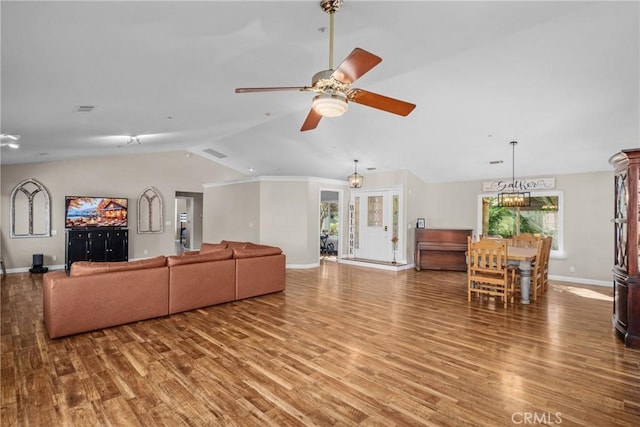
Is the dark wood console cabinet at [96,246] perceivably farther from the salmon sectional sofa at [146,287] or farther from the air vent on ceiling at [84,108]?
the air vent on ceiling at [84,108]

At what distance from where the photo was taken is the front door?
28.8ft

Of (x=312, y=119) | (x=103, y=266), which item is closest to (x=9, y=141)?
(x=103, y=266)

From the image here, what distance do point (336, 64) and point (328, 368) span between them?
3.01 meters

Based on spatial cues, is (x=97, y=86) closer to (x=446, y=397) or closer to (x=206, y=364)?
(x=206, y=364)

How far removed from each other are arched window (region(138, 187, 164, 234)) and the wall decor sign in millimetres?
9165

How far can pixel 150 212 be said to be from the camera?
31.6ft

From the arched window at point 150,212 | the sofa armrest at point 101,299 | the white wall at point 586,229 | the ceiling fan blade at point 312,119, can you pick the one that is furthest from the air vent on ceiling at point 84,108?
the white wall at point 586,229

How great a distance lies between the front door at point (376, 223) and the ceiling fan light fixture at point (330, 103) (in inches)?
250

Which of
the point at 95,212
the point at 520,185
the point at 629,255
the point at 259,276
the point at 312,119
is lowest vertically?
the point at 259,276

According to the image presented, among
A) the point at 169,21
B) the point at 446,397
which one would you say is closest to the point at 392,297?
the point at 446,397

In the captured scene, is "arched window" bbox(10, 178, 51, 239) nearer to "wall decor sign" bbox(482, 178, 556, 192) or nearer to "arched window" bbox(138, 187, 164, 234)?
"arched window" bbox(138, 187, 164, 234)

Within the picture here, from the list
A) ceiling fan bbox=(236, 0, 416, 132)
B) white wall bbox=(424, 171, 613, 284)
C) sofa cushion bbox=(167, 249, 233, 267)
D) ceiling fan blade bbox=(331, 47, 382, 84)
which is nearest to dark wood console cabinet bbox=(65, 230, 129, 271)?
sofa cushion bbox=(167, 249, 233, 267)

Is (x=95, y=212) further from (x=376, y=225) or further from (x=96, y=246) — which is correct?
(x=376, y=225)

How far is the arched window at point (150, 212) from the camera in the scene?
9.45m
